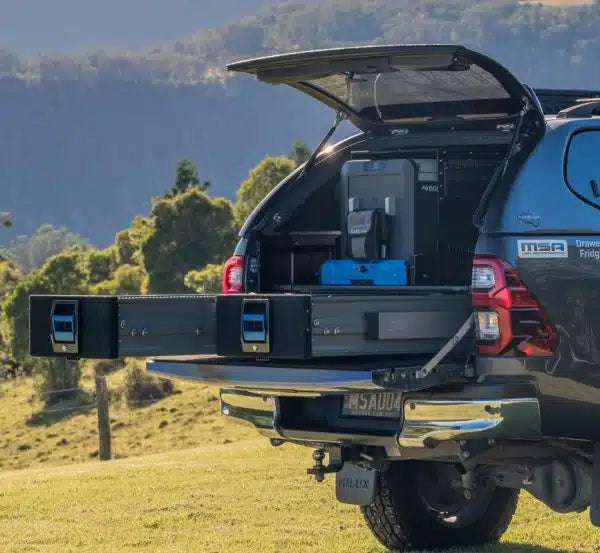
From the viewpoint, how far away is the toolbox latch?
5898mm

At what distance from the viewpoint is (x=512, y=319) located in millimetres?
5953

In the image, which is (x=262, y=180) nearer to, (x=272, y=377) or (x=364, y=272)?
(x=364, y=272)

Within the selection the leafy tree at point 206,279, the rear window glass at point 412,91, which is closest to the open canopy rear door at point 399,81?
the rear window glass at point 412,91

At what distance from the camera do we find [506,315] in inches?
234

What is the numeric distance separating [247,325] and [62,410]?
37868mm

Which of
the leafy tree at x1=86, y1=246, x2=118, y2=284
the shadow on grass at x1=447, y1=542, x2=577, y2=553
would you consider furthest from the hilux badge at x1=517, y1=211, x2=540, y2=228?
the leafy tree at x1=86, y1=246, x2=118, y2=284

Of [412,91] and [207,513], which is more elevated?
[412,91]

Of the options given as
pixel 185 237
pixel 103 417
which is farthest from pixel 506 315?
pixel 185 237

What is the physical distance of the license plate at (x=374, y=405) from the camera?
6.30m

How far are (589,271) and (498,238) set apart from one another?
0.43 metres

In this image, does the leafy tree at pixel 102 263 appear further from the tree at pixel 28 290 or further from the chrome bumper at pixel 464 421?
the chrome bumper at pixel 464 421

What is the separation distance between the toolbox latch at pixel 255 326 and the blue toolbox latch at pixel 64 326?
29.5 inches

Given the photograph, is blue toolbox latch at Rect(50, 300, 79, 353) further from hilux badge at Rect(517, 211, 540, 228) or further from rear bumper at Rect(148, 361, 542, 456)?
hilux badge at Rect(517, 211, 540, 228)

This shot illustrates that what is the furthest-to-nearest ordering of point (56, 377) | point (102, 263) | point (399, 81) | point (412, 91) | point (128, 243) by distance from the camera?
1. point (102, 263)
2. point (128, 243)
3. point (56, 377)
4. point (412, 91)
5. point (399, 81)
